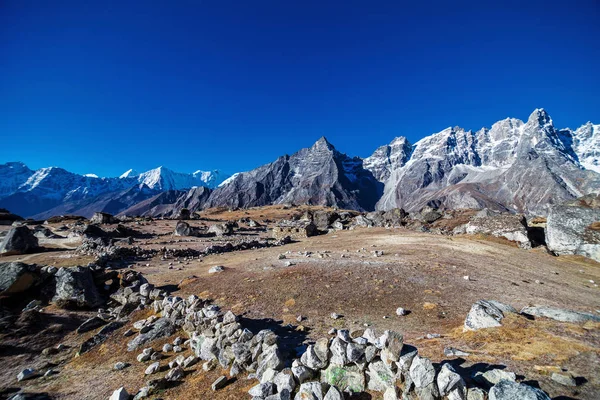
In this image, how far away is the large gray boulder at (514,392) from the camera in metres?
5.01

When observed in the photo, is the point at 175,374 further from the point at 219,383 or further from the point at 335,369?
the point at 335,369

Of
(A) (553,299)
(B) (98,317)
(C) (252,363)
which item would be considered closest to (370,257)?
(A) (553,299)

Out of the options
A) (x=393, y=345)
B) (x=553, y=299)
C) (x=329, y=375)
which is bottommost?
(x=553, y=299)

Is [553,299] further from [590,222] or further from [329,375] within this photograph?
[590,222]

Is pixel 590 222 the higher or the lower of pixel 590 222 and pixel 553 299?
the higher

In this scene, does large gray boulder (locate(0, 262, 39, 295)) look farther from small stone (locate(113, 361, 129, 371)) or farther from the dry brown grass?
the dry brown grass

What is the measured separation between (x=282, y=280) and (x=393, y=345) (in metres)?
11.3

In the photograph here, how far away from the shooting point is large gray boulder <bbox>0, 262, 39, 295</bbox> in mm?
16969

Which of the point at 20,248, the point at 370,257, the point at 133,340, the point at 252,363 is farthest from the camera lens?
the point at 20,248

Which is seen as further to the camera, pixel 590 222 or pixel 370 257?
pixel 590 222

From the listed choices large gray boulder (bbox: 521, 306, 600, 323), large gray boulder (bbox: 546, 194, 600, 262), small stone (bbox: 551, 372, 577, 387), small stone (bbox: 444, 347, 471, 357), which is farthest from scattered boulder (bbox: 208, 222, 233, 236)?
small stone (bbox: 551, 372, 577, 387)

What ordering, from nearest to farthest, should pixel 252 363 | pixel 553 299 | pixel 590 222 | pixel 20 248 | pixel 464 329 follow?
1. pixel 252 363
2. pixel 464 329
3. pixel 553 299
4. pixel 590 222
5. pixel 20 248

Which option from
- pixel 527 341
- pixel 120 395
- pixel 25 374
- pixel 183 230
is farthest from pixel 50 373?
pixel 183 230

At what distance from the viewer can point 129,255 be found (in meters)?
30.2
